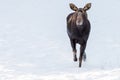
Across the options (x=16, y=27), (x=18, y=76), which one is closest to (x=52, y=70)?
(x=18, y=76)

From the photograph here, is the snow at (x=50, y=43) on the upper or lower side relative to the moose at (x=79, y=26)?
lower

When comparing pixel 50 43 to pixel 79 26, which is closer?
pixel 79 26

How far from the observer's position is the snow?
12.0 m

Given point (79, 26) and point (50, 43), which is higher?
point (79, 26)

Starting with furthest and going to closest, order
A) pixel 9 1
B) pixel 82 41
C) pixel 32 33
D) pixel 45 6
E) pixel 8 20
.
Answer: pixel 9 1, pixel 45 6, pixel 8 20, pixel 32 33, pixel 82 41

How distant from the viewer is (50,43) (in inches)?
650

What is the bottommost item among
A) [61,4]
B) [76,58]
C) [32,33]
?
[61,4]

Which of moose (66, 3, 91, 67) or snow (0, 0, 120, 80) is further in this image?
moose (66, 3, 91, 67)

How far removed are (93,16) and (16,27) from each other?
465 centimetres

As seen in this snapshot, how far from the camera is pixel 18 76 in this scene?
11742 millimetres

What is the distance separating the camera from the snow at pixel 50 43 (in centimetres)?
1199

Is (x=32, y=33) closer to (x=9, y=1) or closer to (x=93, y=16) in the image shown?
(x=93, y=16)

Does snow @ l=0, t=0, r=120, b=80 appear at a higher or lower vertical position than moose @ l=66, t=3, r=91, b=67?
lower

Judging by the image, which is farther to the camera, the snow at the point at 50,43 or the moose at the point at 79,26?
the moose at the point at 79,26
